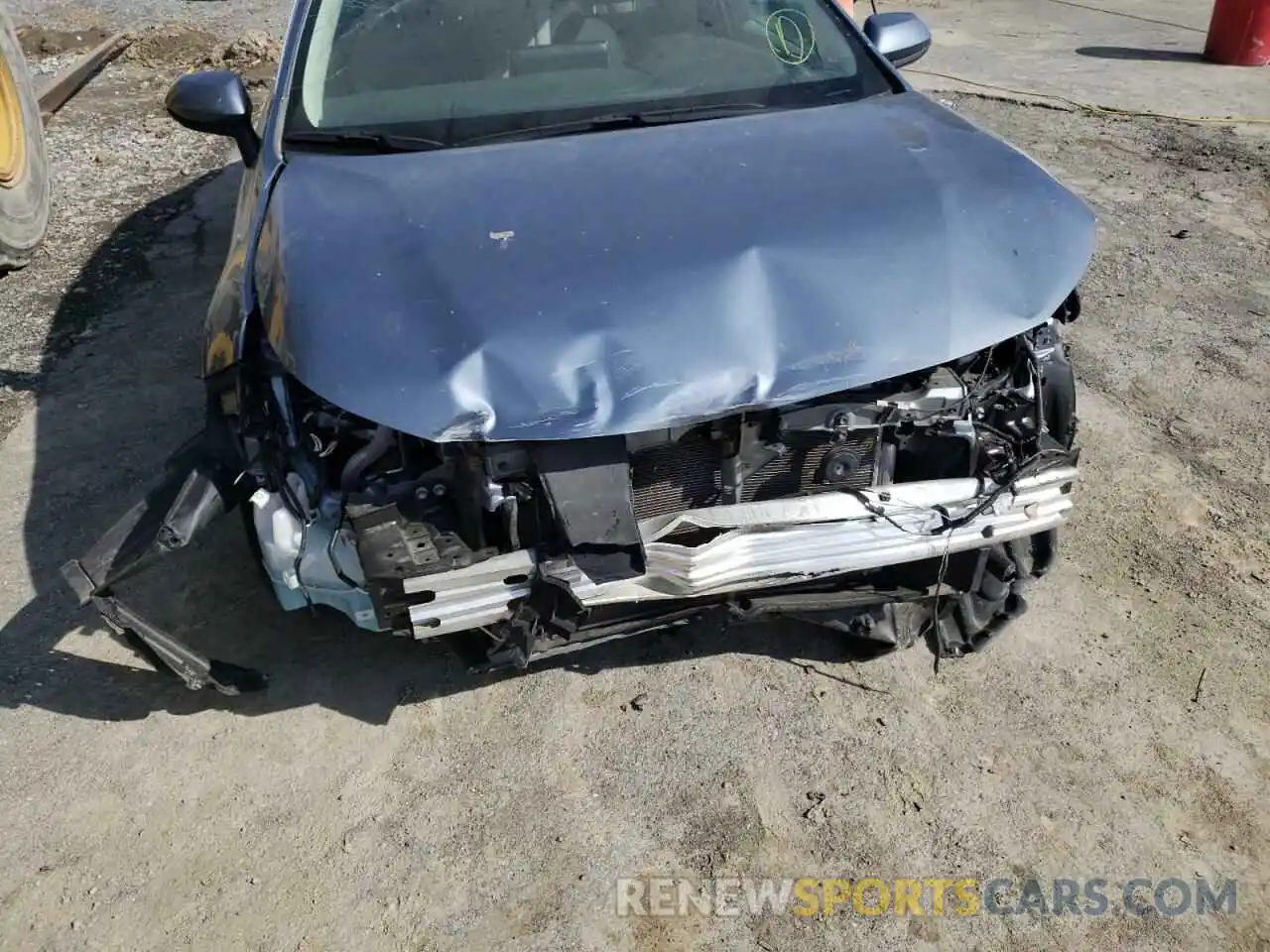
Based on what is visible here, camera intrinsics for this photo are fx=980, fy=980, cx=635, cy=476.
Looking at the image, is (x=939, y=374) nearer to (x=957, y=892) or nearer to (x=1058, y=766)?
(x=1058, y=766)

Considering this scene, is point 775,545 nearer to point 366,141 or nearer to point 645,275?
point 645,275

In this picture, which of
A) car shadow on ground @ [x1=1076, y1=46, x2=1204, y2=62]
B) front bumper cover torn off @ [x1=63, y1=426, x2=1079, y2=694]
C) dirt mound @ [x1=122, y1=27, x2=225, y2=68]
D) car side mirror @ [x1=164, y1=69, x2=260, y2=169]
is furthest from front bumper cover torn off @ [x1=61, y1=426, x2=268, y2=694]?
car shadow on ground @ [x1=1076, y1=46, x2=1204, y2=62]

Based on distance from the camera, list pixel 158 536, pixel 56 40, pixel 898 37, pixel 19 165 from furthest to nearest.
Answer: pixel 56 40 < pixel 19 165 < pixel 898 37 < pixel 158 536

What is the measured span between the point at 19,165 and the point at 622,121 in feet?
13.8

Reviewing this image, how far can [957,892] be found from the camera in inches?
89.0

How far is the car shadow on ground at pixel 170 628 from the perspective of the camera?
9.34 ft

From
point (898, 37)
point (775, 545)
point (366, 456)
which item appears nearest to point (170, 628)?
point (366, 456)

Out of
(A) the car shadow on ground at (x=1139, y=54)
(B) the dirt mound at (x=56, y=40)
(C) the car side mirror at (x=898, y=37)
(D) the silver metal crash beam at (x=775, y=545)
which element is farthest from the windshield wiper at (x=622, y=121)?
(B) the dirt mound at (x=56, y=40)

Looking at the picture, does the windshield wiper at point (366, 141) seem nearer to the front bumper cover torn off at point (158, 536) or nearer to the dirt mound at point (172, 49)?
the front bumper cover torn off at point (158, 536)

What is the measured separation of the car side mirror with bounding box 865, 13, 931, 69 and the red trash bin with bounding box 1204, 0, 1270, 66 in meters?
6.25

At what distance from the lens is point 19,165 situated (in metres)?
5.41

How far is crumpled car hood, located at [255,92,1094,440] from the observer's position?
7.00 feet

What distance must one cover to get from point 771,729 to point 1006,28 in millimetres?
9333

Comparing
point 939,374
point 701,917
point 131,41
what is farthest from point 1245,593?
point 131,41
